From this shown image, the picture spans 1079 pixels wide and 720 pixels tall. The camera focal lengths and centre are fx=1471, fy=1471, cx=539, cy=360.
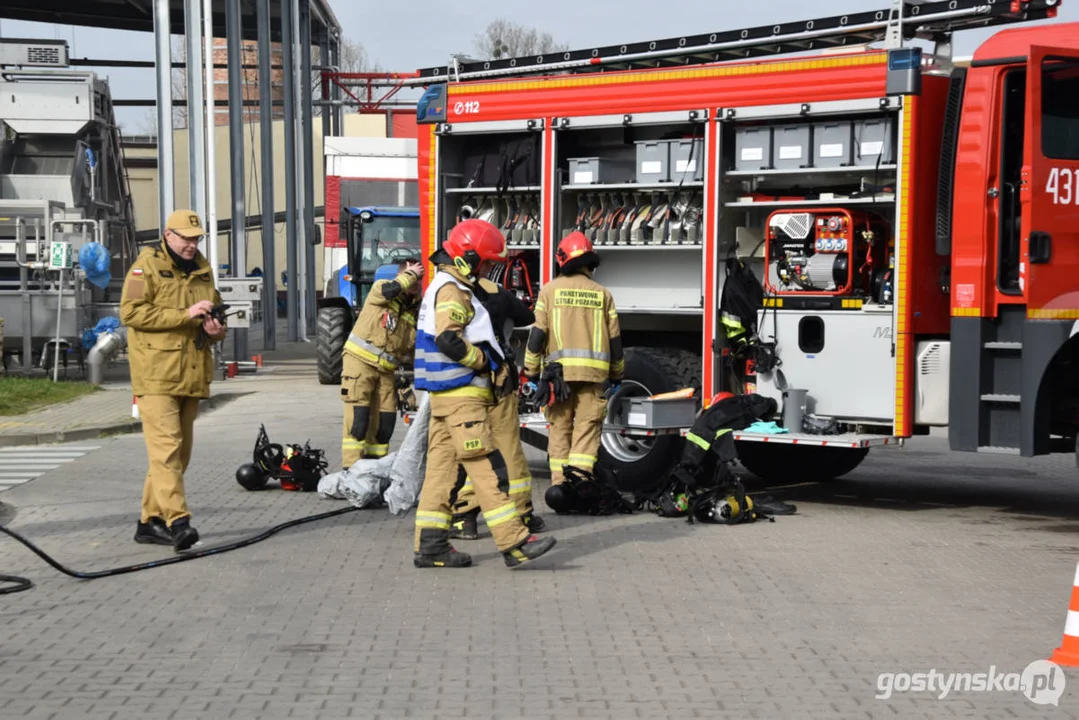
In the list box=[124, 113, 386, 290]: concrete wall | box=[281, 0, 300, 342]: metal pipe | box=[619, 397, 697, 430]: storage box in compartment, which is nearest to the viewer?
box=[619, 397, 697, 430]: storage box in compartment

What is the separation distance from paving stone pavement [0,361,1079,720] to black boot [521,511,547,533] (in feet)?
0.53

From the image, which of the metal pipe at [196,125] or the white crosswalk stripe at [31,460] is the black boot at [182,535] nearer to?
the white crosswalk stripe at [31,460]

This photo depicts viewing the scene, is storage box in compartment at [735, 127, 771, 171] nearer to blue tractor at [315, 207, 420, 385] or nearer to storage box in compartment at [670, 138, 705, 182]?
storage box in compartment at [670, 138, 705, 182]

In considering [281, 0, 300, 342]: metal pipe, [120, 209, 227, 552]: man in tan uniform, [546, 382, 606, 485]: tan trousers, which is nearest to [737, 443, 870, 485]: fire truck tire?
[546, 382, 606, 485]: tan trousers

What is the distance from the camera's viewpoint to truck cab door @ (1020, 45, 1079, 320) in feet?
29.7

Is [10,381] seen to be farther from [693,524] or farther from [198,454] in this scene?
[693,524]

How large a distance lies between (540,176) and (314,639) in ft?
19.4

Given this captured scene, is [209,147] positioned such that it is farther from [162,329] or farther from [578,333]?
[162,329]

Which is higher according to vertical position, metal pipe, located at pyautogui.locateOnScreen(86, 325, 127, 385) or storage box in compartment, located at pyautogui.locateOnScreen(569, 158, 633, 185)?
storage box in compartment, located at pyautogui.locateOnScreen(569, 158, 633, 185)

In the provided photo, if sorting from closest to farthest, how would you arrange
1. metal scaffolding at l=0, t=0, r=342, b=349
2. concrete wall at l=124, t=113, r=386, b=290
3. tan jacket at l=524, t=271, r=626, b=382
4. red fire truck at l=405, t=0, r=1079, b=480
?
red fire truck at l=405, t=0, r=1079, b=480, tan jacket at l=524, t=271, r=626, b=382, metal scaffolding at l=0, t=0, r=342, b=349, concrete wall at l=124, t=113, r=386, b=290

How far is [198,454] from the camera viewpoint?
46.0ft

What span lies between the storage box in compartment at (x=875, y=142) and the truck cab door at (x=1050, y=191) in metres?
1.00

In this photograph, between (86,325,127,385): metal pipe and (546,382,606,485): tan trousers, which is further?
(86,325,127,385): metal pipe

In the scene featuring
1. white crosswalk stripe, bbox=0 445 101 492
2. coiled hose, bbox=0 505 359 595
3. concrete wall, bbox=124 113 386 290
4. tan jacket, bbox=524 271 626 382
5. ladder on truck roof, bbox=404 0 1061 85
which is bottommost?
white crosswalk stripe, bbox=0 445 101 492
